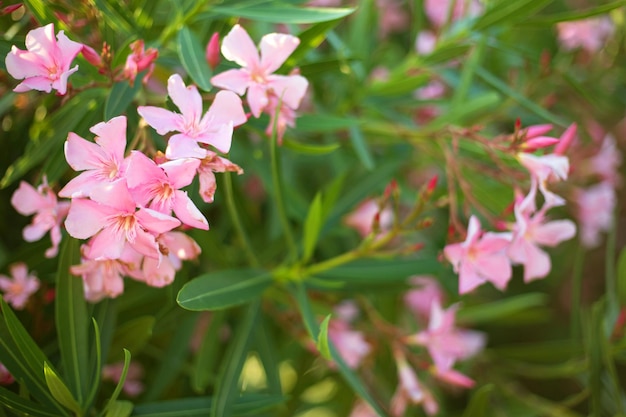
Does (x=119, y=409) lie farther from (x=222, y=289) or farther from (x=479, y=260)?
(x=479, y=260)

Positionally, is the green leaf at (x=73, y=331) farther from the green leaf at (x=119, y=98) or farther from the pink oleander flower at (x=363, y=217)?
the pink oleander flower at (x=363, y=217)

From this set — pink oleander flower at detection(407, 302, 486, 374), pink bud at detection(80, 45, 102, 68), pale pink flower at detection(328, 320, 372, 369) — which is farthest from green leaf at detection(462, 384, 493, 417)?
pink bud at detection(80, 45, 102, 68)

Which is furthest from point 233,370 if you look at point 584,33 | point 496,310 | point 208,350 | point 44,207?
point 584,33

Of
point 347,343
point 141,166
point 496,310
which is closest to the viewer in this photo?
point 141,166

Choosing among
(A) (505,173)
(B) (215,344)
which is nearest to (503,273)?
(A) (505,173)

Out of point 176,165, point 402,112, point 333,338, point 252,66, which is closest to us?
point 176,165

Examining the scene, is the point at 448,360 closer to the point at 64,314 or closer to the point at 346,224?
the point at 346,224
